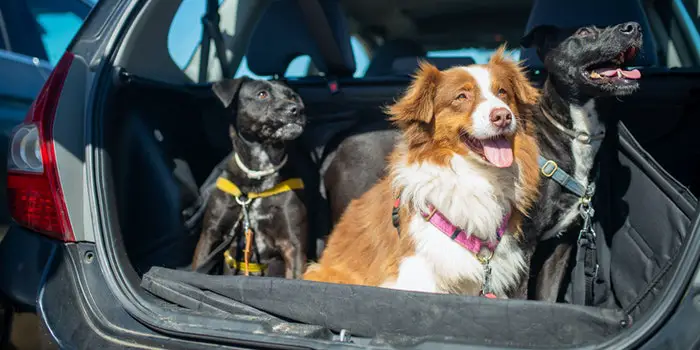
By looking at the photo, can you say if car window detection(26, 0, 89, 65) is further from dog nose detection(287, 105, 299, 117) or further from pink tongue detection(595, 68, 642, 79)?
pink tongue detection(595, 68, 642, 79)

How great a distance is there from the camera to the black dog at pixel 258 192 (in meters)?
3.62

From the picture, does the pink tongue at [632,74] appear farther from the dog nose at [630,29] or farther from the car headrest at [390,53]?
the car headrest at [390,53]

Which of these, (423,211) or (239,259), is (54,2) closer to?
(239,259)

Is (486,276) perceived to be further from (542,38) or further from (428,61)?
(428,61)

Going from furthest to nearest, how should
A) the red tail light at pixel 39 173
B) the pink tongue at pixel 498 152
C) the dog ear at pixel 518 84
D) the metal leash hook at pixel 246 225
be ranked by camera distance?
the metal leash hook at pixel 246 225 < the dog ear at pixel 518 84 < the pink tongue at pixel 498 152 < the red tail light at pixel 39 173

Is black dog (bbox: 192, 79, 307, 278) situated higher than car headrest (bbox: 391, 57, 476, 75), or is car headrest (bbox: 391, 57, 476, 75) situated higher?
car headrest (bbox: 391, 57, 476, 75)

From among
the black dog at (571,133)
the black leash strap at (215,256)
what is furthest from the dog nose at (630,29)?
the black leash strap at (215,256)

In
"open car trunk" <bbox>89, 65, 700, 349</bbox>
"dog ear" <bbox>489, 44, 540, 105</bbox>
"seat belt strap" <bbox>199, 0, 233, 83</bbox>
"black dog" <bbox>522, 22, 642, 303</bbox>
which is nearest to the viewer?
"open car trunk" <bbox>89, 65, 700, 349</bbox>

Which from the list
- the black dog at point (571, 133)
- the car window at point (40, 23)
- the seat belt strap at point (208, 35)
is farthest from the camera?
the car window at point (40, 23)

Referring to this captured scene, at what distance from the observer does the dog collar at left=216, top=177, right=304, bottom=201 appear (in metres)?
3.60

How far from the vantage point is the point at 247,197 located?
365cm

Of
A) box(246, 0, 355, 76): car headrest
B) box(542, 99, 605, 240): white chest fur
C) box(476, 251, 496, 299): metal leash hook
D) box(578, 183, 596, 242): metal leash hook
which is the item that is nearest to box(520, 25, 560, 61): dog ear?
box(542, 99, 605, 240): white chest fur

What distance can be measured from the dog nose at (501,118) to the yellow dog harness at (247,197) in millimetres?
Answer: 1628

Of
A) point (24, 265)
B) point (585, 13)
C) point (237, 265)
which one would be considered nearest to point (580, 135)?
point (585, 13)
